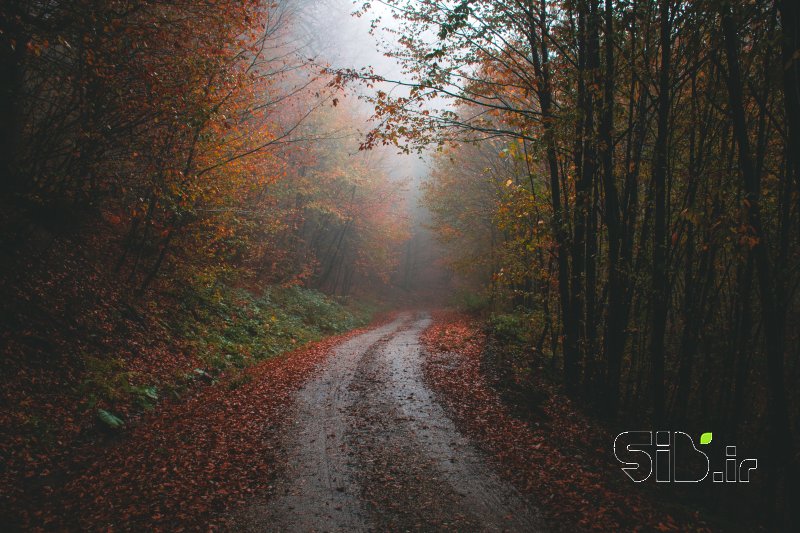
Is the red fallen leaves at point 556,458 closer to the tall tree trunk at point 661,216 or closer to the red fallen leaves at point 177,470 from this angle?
the tall tree trunk at point 661,216

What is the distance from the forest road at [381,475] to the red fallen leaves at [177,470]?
459 mm

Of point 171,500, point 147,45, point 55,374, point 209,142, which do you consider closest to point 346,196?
point 209,142

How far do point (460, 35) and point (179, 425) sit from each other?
9002mm

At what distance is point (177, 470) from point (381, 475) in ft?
9.59

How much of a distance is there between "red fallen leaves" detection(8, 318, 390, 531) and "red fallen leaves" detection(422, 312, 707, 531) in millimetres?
3480

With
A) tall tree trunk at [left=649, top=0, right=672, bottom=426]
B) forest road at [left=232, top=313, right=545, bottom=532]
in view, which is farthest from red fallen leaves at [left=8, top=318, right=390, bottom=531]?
tall tree trunk at [left=649, top=0, right=672, bottom=426]

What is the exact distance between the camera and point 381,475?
5.86 m

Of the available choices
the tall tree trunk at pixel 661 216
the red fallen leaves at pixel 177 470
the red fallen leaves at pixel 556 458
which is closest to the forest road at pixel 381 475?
the red fallen leaves at pixel 556 458

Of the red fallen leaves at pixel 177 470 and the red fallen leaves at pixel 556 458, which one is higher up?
the red fallen leaves at pixel 177 470

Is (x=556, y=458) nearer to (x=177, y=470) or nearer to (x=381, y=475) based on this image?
(x=381, y=475)

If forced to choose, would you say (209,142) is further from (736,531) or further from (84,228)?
(736,531)

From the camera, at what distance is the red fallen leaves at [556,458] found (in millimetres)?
4961

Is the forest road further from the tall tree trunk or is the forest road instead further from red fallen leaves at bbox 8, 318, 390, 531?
the tall tree trunk

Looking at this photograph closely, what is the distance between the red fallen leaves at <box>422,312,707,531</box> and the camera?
496cm
